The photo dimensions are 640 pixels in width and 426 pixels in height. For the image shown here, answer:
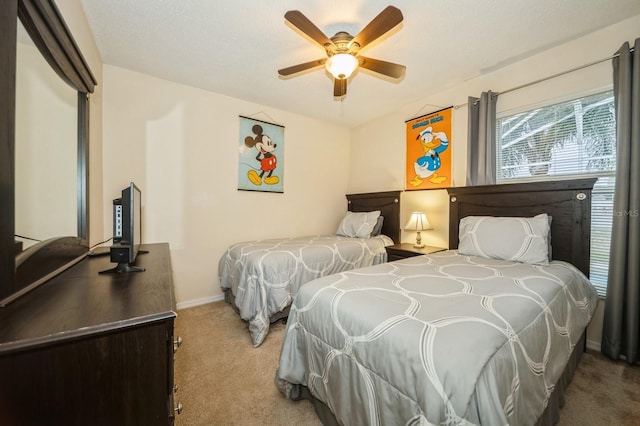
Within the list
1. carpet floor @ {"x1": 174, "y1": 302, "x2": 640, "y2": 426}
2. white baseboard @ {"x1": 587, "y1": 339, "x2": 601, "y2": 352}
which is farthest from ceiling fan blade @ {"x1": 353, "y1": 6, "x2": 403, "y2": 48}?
white baseboard @ {"x1": 587, "y1": 339, "x2": 601, "y2": 352}

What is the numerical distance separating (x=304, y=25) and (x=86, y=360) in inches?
74.3

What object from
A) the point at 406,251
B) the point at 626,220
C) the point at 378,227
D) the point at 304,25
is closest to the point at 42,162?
the point at 304,25

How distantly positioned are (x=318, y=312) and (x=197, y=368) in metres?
1.19

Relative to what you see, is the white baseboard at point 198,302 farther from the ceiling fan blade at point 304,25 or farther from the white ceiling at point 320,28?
the ceiling fan blade at point 304,25

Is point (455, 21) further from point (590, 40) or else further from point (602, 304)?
point (602, 304)

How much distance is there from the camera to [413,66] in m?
2.46

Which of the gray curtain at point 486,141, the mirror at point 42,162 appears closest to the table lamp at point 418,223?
the gray curtain at point 486,141

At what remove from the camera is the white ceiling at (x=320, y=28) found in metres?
1.74

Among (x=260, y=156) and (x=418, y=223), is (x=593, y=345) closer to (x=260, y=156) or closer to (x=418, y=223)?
(x=418, y=223)

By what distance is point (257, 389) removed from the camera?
5.24 feet

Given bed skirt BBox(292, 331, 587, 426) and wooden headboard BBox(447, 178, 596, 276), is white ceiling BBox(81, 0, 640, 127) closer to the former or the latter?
wooden headboard BBox(447, 178, 596, 276)

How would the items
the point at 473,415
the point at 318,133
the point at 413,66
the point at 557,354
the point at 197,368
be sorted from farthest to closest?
1. the point at 318,133
2. the point at 413,66
3. the point at 197,368
4. the point at 557,354
5. the point at 473,415

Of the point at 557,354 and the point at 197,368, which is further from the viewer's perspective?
the point at 197,368

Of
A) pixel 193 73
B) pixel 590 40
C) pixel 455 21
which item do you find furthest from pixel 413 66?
pixel 193 73
